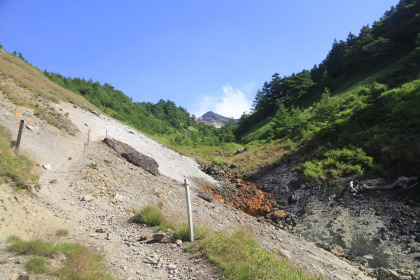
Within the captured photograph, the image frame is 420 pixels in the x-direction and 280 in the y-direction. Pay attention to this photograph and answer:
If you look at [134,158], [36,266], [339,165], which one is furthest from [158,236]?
[339,165]

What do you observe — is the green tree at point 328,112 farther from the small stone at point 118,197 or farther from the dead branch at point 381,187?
the small stone at point 118,197

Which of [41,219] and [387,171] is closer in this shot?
[41,219]

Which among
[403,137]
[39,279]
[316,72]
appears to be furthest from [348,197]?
[316,72]

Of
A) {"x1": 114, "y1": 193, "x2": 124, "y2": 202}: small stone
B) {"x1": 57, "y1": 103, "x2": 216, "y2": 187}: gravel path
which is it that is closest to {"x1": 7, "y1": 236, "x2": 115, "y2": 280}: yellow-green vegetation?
{"x1": 114, "y1": 193, "x2": 124, "y2": 202}: small stone

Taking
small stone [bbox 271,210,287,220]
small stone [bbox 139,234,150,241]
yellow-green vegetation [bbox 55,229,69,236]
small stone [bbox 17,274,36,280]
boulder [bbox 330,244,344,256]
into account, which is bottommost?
boulder [bbox 330,244,344,256]

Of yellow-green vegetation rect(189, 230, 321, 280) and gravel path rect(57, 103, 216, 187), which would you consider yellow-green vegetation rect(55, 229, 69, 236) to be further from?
gravel path rect(57, 103, 216, 187)

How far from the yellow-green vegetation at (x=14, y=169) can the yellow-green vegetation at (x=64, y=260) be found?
2.98 m

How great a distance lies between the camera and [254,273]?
4.13 meters

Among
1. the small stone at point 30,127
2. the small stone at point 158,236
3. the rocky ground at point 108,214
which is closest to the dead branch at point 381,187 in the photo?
the rocky ground at point 108,214

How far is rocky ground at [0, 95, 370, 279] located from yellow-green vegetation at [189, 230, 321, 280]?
0.27 meters

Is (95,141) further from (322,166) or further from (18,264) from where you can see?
(322,166)

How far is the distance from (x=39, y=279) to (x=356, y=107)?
23.3 meters

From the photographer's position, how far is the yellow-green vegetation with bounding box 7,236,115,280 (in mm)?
3859

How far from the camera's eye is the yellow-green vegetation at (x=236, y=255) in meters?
4.18
